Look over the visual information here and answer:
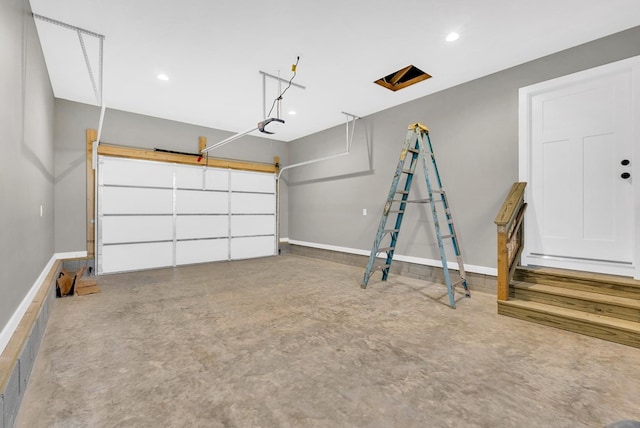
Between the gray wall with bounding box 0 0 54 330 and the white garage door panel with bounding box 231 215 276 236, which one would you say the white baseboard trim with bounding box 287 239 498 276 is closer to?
the white garage door panel with bounding box 231 215 276 236

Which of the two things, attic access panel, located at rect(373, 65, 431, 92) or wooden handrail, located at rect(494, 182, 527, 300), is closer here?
wooden handrail, located at rect(494, 182, 527, 300)

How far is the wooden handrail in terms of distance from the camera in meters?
3.06

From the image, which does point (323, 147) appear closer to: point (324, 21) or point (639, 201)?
point (324, 21)

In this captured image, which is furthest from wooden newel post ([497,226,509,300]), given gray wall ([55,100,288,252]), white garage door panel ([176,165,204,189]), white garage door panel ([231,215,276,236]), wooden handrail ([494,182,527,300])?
gray wall ([55,100,288,252])

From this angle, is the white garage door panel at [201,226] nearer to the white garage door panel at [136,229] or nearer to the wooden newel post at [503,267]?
the white garage door panel at [136,229]

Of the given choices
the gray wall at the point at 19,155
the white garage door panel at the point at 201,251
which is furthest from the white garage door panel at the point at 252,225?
the gray wall at the point at 19,155

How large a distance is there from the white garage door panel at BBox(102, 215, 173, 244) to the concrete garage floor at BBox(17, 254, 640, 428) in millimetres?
1851

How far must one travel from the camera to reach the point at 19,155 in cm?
225

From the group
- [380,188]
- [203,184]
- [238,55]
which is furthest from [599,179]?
[203,184]

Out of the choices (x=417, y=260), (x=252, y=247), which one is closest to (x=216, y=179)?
(x=252, y=247)

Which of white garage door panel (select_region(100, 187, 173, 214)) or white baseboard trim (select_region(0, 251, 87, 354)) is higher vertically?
white garage door panel (select_region(100, 187, 173, 214))

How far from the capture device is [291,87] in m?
4.27

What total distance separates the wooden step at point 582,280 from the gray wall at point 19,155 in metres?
4.59

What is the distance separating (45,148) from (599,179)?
6597 millimetres
